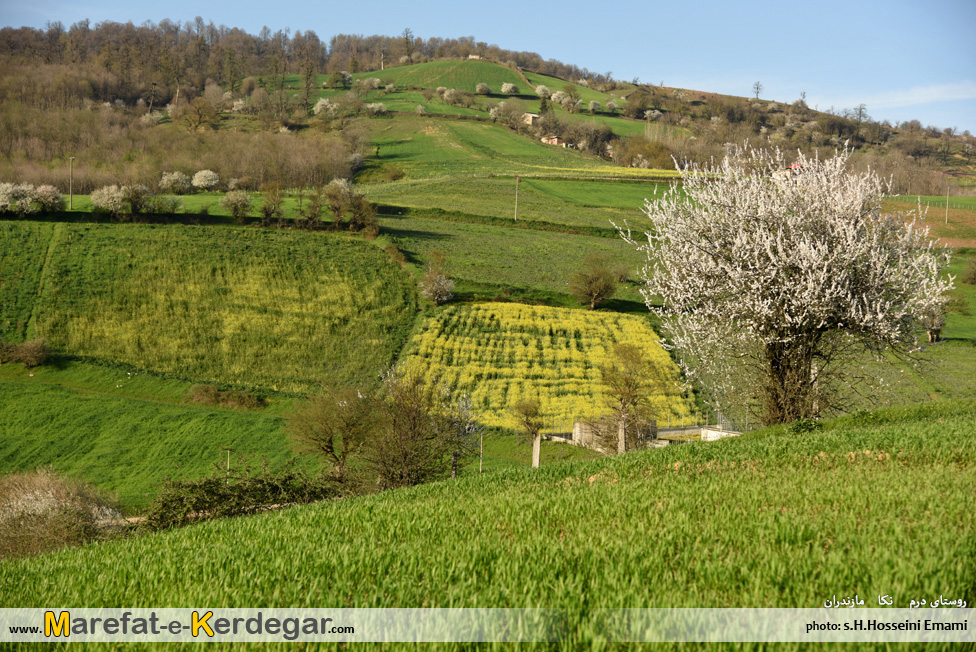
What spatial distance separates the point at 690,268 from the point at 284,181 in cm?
10608

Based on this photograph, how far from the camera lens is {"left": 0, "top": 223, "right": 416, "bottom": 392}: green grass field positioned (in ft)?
198

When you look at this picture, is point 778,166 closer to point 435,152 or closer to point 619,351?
point 619,351

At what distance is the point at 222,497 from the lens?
67.2ft

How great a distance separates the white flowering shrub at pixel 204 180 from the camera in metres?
106

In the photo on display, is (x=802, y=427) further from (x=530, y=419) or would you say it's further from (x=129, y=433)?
(x=129, y=433)

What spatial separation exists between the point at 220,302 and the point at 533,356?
34.2 meters

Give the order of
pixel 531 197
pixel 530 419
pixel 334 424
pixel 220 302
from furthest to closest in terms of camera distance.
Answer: pixel 531 197 < pixel 220 302 < pixel 530 419 < pixel 334 424

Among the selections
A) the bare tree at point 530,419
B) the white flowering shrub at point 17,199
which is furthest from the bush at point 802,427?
the white flowering shrub at point 17,199

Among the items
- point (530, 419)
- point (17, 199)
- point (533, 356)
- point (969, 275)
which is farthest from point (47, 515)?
point (969, 275)

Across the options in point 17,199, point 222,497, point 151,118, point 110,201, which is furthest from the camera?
point 151,118

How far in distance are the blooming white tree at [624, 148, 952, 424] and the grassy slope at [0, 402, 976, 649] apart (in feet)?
31.1

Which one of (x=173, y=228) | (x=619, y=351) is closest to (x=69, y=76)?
(x=173, y=228)

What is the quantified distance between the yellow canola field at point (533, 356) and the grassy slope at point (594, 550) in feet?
139

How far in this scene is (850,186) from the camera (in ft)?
69.1
